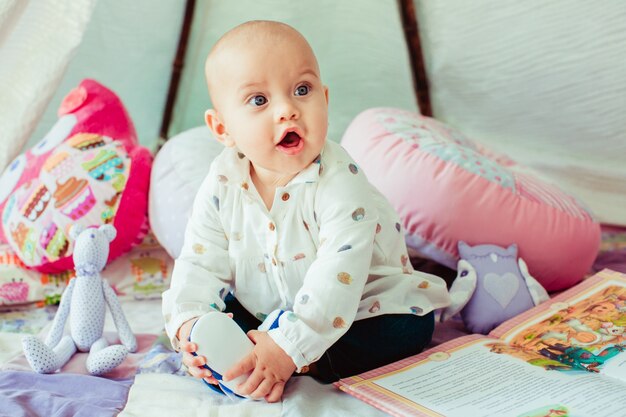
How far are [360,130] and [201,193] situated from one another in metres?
0.50

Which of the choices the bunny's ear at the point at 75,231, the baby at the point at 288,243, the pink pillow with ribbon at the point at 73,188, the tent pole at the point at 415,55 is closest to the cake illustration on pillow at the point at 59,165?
the pink pillow with ribbon at the point at 73,188

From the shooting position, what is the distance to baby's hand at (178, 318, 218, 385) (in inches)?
37.9

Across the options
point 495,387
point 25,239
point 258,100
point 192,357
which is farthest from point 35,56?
point 495,387

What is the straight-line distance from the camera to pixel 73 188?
55.8 inches

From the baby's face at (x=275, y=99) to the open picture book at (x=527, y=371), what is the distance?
32 centimetres

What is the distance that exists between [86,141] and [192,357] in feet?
2.20

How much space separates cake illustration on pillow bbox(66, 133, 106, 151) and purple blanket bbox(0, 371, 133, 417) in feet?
1.75

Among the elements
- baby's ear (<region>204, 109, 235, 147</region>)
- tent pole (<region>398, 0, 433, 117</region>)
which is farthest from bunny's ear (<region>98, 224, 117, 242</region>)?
tent pole (<region>398, 0, 433, 117</region>)

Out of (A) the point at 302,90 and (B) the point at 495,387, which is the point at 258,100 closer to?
(A) the point at 302,90

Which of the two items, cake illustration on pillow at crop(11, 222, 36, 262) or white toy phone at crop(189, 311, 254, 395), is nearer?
white toy phone at crop(189, 311, 254, 395)

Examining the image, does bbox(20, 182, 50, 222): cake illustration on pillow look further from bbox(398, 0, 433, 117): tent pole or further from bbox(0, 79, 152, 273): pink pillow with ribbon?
bbox(398, 0, 433, 117): tent pole

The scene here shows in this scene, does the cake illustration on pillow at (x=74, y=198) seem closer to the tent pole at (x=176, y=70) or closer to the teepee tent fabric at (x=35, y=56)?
the teepee tent fabric at (x=35, y=56)

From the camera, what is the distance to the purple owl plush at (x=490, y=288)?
1235mm

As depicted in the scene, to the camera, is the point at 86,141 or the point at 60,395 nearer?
the point at 60,395
